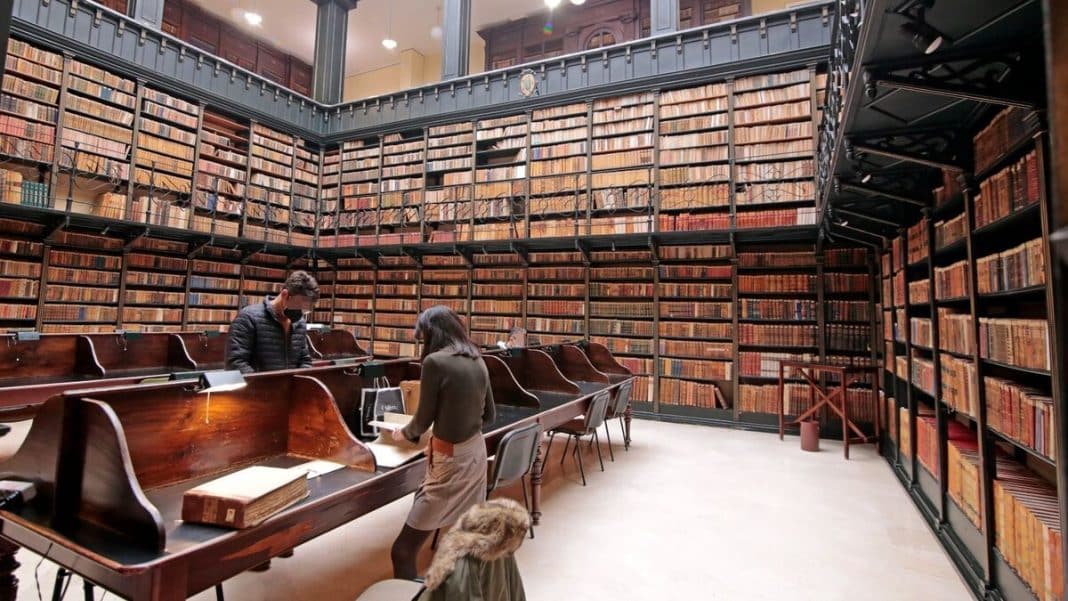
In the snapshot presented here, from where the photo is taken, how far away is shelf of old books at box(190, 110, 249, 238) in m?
7.17

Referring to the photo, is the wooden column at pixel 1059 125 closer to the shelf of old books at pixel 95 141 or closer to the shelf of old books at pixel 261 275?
the shelf of old books at pixel 95 141

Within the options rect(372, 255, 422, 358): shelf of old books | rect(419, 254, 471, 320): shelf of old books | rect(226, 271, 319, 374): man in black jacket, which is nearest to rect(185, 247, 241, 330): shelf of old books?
rect(372, 255, 422, 358): shelf of old books

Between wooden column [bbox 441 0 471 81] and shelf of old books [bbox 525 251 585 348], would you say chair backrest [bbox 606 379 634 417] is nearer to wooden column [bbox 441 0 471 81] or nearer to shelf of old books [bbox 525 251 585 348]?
shelf of old books [bbox 525 251 585 348]

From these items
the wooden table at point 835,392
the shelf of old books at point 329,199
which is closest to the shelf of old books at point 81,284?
the shelf of old books at point 329,199

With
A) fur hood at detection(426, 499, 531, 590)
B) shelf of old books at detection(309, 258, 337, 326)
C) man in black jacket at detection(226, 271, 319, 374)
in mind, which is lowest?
fur hood at detection(426, 499, 531, 590)

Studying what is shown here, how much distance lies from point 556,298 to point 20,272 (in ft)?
21.2

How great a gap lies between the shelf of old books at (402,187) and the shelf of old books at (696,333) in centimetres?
393

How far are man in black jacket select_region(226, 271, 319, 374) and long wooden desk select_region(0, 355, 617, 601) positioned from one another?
0.68 m

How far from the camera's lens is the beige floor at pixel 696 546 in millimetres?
2330

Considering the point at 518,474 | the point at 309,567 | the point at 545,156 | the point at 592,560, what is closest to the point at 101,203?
the point at 545,156

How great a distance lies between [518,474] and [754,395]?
4055 millimetres

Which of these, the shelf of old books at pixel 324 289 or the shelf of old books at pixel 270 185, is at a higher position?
the shelf of old books at pixel 270 185

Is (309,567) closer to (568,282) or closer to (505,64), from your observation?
(568,282)

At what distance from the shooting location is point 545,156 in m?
7.10
